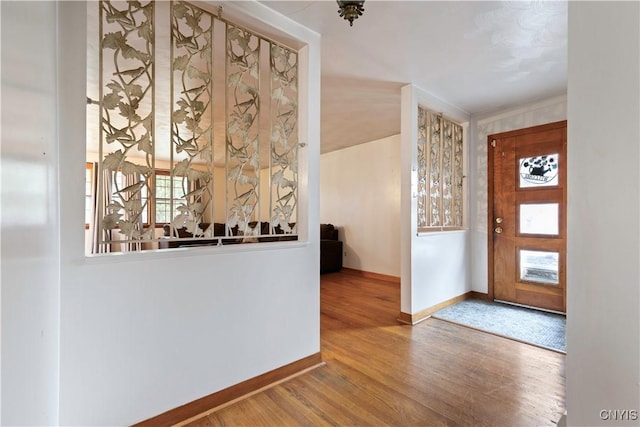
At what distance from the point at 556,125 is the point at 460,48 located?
1.83m

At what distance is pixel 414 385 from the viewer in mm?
1792

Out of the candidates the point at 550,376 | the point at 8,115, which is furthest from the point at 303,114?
the point at 550,376

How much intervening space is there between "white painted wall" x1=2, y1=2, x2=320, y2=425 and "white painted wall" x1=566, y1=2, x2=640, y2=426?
1202mm

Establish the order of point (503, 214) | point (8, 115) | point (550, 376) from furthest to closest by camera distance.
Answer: point (503, 214)
point (550, 376)
point (8, 115)

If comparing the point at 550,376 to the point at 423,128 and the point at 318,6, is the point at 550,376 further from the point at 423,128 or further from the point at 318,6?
the point at 318,6

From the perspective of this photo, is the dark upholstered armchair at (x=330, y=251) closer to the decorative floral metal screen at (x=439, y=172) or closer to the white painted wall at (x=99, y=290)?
the decorative floral metal screen at (x=439, y=172)

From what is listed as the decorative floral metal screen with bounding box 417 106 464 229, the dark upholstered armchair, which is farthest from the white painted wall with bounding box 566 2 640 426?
the dark upholstered armchair

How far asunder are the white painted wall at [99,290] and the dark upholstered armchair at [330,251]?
3.15m

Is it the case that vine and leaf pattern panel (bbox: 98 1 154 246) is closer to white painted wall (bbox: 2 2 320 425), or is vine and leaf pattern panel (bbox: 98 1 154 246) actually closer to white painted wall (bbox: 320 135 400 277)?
white painted wall (bbox: 2 2 320 425)

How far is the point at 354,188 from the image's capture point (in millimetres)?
5422

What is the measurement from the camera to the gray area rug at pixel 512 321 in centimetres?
250

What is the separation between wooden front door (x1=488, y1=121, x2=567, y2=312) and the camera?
3.19 m

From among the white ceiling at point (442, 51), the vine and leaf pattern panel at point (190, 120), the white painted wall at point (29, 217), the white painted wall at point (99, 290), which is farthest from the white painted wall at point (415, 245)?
the white painted wall at point (29, 217)

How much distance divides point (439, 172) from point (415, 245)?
1045mm
